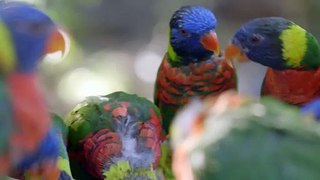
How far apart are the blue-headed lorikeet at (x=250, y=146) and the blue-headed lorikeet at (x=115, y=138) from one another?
2.44 ft

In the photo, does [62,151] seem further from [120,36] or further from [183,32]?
[120,36]

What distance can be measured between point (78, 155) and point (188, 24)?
0.60 metres

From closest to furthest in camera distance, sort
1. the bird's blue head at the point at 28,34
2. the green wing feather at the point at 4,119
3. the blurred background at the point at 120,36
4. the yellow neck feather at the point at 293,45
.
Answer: the green wing feather at the point at 4,119
the bird's blue head at the point at 28,34
the yellow neck feather at the point at 293,45
the blurred background at the point at 120,36

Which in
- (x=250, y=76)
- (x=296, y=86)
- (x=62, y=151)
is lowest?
(x=250, y=76)

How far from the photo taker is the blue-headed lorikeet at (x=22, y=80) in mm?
1221

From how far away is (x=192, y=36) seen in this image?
2352mm

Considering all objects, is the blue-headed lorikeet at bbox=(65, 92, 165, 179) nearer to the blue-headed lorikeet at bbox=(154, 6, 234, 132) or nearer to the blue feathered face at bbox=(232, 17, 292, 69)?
the blue-headed lorikeet at bbox=(154, 6, 234, 132)

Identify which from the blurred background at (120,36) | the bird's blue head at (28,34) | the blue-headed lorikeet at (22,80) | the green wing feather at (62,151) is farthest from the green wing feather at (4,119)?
the blurred background at (120,36)

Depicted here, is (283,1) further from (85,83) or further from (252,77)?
(85,83)

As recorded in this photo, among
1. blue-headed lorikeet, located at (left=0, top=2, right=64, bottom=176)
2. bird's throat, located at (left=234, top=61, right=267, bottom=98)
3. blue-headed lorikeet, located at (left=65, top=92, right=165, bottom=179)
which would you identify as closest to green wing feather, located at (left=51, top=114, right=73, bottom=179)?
blue-headed lorikeet, located at (left=65, top=92, right=165, bottom=179)

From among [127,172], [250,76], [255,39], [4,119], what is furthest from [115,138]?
[250,76]

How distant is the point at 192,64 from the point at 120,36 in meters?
2.87

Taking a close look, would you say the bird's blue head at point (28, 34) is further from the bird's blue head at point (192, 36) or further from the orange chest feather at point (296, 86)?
the orange chest feather at point (296, 86)

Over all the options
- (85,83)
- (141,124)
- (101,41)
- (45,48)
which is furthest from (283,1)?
(45,48)
